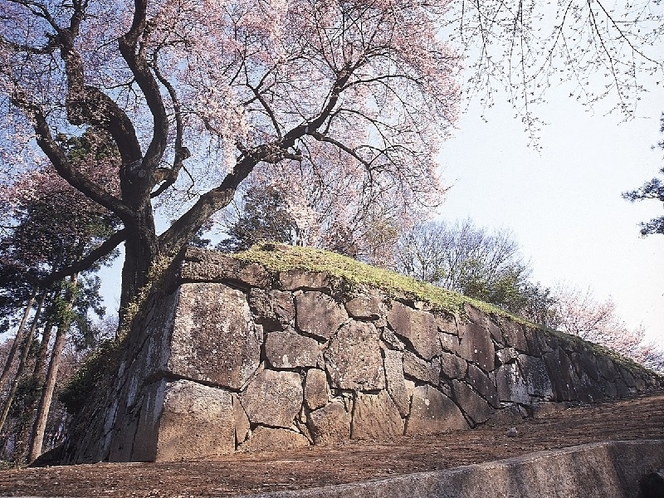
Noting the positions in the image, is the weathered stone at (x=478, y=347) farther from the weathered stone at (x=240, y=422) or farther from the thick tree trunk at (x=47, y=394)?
the thick tree trunk at (x=47, y=394)

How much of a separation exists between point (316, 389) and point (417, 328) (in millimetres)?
1252

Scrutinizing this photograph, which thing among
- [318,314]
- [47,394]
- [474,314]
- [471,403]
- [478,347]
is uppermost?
[47,394]

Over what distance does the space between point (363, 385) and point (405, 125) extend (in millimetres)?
6647

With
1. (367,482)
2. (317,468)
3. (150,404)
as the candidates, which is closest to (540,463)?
(367,482)

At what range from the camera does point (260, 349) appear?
10.9ft

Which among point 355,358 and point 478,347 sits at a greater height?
point 478,347

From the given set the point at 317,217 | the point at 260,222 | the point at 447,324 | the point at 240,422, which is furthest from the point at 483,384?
the point at 260,222

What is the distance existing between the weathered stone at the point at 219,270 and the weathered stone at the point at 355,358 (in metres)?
0.79

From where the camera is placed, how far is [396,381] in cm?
386

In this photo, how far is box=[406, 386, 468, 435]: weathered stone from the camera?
12.7 ft

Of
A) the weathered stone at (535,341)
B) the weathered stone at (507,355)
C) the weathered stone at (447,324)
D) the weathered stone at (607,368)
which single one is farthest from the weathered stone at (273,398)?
the weathered stone at (607,368)

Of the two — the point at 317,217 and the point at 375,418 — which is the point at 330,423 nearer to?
the point at 375,418

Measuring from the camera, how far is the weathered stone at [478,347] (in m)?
4.61

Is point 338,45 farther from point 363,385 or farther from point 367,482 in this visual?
point 367,482
